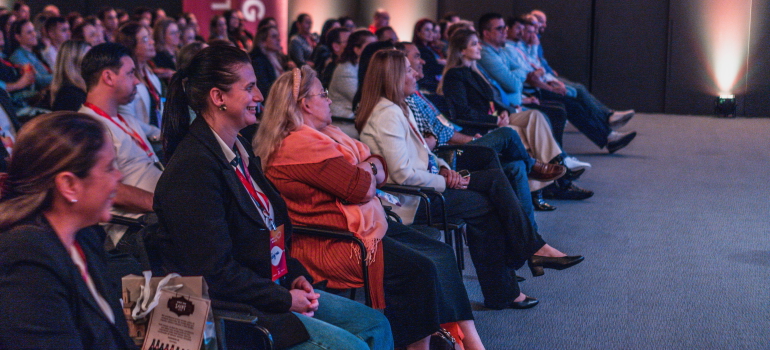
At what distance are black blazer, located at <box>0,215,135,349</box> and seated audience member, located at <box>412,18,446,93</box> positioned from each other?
539cm

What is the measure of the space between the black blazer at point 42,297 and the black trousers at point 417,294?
131 cm

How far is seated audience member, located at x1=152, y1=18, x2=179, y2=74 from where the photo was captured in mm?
6895

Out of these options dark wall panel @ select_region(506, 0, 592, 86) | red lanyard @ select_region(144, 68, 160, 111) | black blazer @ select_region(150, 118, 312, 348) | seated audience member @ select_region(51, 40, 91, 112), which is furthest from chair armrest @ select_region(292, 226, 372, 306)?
dark wall panel @ select_region(506, 0, 592, 86)

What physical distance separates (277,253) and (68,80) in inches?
87.3

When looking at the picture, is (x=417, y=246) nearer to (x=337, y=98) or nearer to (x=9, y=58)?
(x=337, y=98)

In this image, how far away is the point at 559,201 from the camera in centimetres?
558

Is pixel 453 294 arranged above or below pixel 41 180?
below

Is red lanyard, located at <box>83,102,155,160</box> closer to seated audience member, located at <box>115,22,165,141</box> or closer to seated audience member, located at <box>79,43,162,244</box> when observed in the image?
seated audience member, located at <box>79,43,162,244</box>

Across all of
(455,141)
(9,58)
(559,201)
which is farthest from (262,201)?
(9,58)

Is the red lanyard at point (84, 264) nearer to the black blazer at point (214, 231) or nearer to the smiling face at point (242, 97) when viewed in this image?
the black blazer at point (214, 231)

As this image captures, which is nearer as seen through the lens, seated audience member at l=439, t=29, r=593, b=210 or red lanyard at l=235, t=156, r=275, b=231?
red lanyard at l=235, t=156, r=275, b=231

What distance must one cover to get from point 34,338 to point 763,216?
4.80 metres

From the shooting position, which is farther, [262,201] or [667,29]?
[667,29]

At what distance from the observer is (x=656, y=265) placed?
3969 mm
